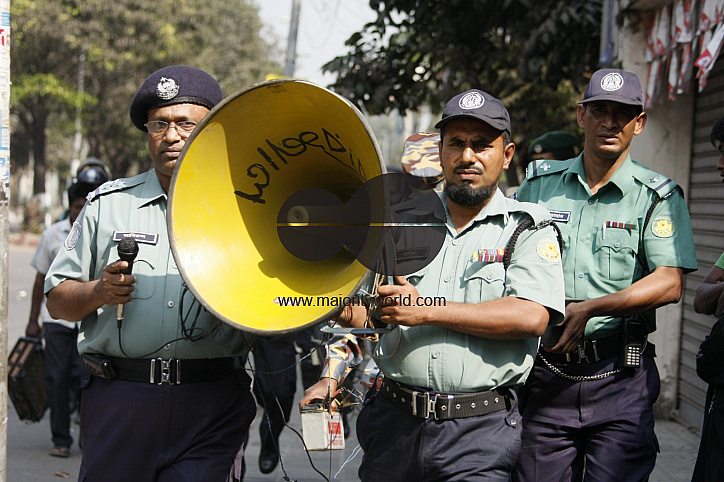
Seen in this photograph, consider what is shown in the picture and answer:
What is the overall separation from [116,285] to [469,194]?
1.23 m

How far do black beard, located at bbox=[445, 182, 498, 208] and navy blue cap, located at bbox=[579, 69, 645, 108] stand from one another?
82cm

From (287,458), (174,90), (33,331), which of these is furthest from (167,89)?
(33,331)

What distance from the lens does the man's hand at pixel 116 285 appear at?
267 cm

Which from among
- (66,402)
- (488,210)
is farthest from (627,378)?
(66,402)

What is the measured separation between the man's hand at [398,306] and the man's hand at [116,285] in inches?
32.0

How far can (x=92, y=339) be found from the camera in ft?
9.92

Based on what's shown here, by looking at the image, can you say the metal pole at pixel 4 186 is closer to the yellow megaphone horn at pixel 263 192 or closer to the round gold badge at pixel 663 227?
the yellow megaphone horn at pixel 263 192

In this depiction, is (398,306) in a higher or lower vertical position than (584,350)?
higher

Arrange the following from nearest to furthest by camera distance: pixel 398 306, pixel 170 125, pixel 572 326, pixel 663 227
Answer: pixel 398 306
pixel 170 125
pixel 572 326
pixel 663 227

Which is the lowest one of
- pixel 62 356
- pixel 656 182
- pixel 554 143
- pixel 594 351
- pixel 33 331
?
pixel 62 356

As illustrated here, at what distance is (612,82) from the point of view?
3.49 metres

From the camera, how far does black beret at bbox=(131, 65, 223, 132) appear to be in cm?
305

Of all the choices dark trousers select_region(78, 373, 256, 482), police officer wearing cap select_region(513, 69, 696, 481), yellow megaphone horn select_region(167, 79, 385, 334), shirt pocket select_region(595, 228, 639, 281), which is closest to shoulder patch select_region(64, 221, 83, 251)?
dark trousers select_region(78, 373, 256, 482)

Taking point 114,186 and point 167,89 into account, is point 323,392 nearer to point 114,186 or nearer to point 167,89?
point 114,186
